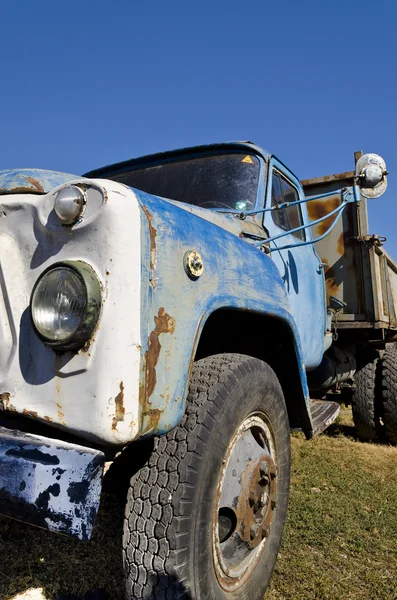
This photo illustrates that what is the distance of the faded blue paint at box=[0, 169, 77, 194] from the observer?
5.34 ft

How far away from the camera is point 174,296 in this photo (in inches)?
60.2

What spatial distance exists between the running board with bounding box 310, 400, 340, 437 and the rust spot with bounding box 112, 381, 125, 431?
1668mm

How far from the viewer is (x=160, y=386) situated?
1432 millimetres

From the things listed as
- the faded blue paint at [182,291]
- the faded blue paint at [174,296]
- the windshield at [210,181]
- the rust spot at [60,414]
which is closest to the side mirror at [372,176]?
the windshield at [210,181]

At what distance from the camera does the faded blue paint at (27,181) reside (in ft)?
5.34

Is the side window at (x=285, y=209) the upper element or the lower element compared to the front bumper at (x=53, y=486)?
upper

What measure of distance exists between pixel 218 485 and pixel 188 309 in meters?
0.62

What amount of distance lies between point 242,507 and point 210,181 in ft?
6.24

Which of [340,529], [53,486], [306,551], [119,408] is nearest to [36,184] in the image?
[119,408]

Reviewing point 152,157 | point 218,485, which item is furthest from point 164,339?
point 152,157

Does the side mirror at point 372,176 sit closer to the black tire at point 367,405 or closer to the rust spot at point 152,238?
the rust spot at point 152,238

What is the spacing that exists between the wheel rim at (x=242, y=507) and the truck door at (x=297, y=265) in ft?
4.08

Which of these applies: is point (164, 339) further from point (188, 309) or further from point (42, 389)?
point (42, 389)

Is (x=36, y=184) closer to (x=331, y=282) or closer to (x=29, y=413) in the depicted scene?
(x=29, y=413)
